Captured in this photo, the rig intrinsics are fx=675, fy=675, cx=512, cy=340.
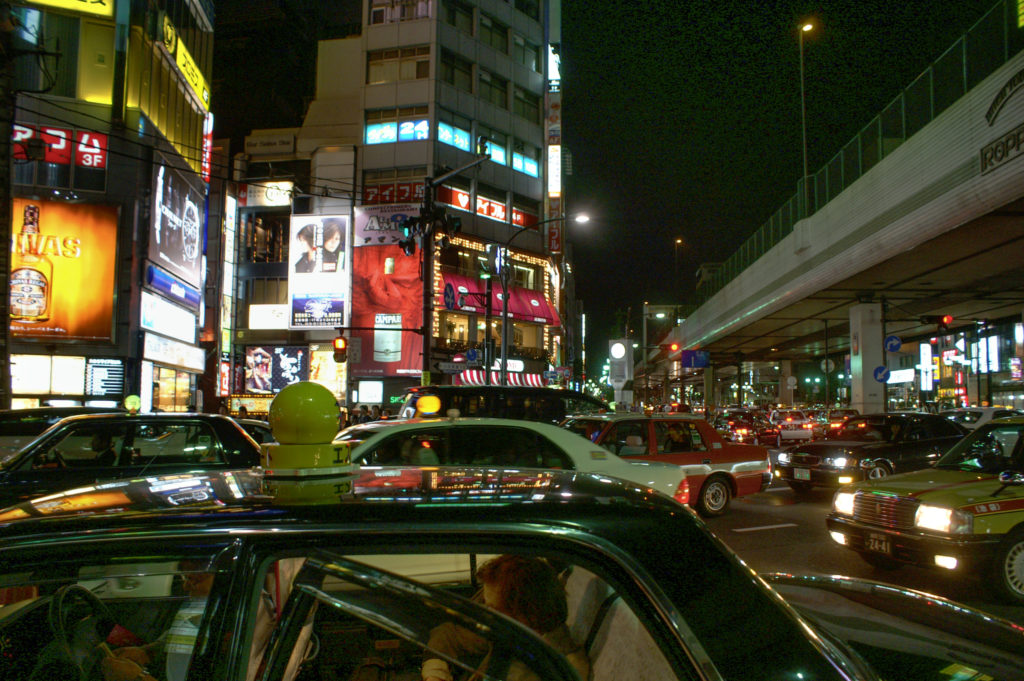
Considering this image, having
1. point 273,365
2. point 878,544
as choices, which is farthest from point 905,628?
point 273,365

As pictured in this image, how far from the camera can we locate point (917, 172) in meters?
17.3

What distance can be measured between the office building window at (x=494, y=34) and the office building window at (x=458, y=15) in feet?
2.98

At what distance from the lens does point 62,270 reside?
77.9ft

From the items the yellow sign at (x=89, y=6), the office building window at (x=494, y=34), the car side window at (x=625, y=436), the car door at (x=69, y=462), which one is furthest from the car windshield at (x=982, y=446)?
the office building window at (x=494, y=34)

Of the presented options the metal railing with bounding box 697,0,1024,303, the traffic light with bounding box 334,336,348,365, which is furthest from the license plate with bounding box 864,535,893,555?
the traffic light with bounding box 334,336,348,365

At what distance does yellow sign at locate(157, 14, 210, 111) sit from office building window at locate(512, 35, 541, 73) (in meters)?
21.6

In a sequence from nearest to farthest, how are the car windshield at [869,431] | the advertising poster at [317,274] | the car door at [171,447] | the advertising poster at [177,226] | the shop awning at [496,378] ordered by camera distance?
the car door at [171,447] < the car windshield at [869,431] < the advertising poster at [177,226] < the shop awning at [496,378] < the advertising poster at [317,274]

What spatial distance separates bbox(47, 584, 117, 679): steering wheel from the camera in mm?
1683

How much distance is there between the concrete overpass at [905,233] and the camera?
14.6 meters

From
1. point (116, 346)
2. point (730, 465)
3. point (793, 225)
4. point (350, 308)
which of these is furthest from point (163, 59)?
point (730, 465)

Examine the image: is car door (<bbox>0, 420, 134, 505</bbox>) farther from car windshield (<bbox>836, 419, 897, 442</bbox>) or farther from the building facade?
the building facade

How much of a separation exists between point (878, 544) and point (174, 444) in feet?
Answer: 24.1

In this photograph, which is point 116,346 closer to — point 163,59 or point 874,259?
point 163,59

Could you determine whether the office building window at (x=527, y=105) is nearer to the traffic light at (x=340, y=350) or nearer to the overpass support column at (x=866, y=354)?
the overpass support column at (x=866, y=354)
